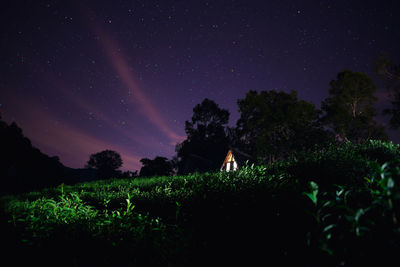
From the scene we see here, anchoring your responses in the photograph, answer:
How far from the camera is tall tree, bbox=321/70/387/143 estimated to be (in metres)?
25.2

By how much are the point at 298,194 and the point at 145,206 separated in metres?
4.47

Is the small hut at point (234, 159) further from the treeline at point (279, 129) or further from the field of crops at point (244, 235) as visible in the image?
the field of crops at point (244, 235)

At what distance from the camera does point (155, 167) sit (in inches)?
1703

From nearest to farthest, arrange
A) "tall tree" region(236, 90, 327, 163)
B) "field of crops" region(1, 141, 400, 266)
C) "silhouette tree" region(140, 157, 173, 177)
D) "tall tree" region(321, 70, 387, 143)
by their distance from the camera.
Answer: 1. "field of crops" region(1, 141, 400, 266)
2. "tall tree" region(321, 70, 387, 143)
3. "tall tree" region(236, 90, 327, 163)
4. "silhouette tree" region(140, 157, 173, 177)

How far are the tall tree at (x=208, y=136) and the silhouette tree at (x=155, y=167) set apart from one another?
566cm

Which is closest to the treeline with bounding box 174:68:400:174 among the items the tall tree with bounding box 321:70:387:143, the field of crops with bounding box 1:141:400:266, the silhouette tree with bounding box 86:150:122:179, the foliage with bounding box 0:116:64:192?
the tall tree with bounding box 321:70:387:143

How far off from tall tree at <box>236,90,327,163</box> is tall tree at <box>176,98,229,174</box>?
1863 cm

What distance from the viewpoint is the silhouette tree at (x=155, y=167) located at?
140ft

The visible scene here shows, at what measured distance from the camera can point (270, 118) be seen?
1254 inches

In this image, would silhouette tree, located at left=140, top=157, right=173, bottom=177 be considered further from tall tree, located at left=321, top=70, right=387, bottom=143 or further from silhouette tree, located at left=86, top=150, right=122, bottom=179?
silhouette tree, located at left=86, top=150, right=122, bottom=179

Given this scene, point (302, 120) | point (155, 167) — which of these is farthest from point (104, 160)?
point (302, 120)

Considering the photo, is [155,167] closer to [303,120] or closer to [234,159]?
[234,159]

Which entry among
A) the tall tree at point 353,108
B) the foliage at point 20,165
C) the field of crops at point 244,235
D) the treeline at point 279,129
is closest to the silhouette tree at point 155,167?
the treeline at point 279,129

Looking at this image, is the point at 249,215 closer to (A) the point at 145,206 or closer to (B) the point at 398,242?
(B) the point at 398,242
